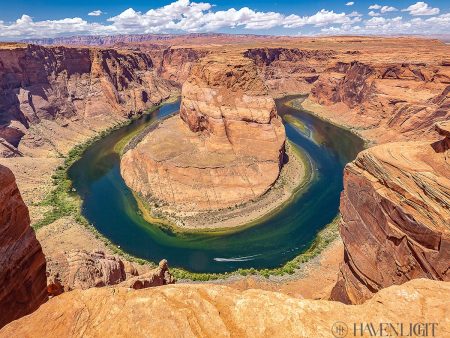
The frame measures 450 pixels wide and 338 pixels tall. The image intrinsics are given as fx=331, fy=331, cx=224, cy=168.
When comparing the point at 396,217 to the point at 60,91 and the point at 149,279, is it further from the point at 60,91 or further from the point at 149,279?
the point at 60,91

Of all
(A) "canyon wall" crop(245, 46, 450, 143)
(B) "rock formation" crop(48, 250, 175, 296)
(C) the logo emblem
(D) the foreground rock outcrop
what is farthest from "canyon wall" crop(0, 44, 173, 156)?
(C) the logo emblem

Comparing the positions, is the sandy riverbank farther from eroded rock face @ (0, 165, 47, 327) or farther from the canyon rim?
eroded rock face @ (0, 165, 47, 327)

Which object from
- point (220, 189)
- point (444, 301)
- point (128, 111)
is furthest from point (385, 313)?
point (128, 111)

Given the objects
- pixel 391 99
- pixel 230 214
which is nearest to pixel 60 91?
pixel 230 214

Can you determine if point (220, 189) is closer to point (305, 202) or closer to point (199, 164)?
point (199, 164)

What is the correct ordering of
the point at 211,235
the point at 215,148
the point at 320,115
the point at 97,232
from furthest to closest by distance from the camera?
the point at 320,115
the point at 215,148
the point at 97,232
the point at 211,235

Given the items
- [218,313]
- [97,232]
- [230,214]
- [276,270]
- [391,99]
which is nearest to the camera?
[218,313]

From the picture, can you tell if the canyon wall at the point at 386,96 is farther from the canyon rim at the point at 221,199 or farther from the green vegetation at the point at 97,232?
the green vegetation at the point at 97,232
